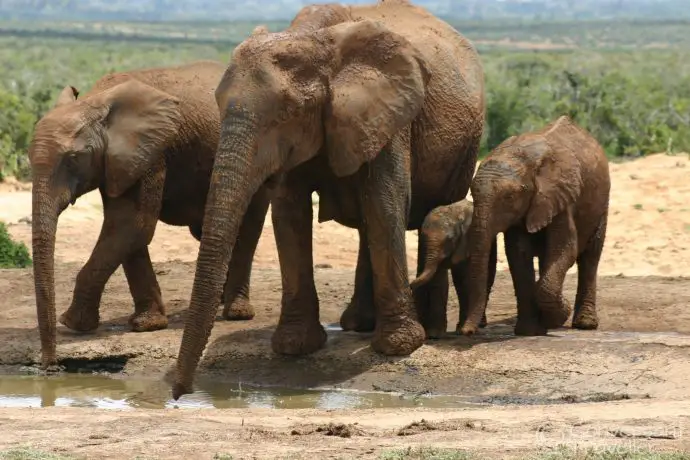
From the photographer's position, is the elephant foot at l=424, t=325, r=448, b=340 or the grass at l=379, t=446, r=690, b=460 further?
the elephant foot at l=424, t=325, r=448, b=340

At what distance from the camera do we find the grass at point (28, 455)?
687cm

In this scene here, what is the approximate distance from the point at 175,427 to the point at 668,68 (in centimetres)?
4259

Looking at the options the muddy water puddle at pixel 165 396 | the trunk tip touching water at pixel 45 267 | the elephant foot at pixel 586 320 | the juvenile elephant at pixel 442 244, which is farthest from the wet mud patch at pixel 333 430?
the elephant foot at pixel 586 320

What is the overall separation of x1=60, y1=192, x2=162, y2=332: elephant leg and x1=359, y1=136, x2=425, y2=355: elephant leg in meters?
1.91

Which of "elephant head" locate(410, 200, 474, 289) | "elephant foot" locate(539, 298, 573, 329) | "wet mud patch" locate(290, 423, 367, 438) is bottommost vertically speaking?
"elephant foot" locate(539, 298, 573, 329)

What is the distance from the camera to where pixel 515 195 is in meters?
10.3

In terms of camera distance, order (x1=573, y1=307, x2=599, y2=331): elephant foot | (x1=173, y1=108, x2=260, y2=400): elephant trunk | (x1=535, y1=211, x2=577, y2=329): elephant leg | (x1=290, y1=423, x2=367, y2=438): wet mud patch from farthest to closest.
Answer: (x1=573, y1=307, x2=599, y2=331): elephant foot, (x1=535, y1=211, x2=577, y2=329): elephant leg, (x1=173, y1=108, x2=260, y2=400): elephant trunk, (x1=290, y1=423, x2=367, y2=438): wet mud patch

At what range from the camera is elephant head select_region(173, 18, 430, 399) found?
8.36 metres

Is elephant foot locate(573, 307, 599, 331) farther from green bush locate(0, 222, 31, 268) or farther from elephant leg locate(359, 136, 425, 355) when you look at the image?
green bush locate(0, 222, 31, 268)

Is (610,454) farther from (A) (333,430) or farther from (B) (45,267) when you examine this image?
(B) (45,267)

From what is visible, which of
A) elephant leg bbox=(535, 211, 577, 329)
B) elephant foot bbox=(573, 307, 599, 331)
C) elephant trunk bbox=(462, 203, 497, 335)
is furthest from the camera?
elephant foot bbox=(573, 307, 599, 331)

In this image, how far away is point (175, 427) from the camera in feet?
25.6

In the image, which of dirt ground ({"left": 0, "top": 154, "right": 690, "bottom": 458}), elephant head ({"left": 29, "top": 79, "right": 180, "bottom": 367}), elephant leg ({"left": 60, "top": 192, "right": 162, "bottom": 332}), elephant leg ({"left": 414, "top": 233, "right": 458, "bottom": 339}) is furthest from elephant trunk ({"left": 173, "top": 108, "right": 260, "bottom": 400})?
elephant leg ({"left": 60, "top": 192, "right": 162, "bottom": 332})

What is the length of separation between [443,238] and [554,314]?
949 millimetres
